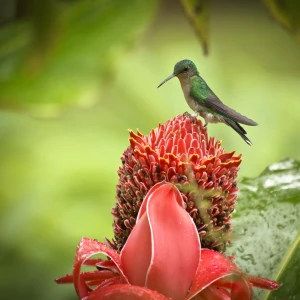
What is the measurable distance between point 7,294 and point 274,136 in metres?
0.39

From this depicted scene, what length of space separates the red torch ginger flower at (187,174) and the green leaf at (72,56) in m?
0.08

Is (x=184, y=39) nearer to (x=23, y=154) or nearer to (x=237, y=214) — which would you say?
(x=23, y=154)

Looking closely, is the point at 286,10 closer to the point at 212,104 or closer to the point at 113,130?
the point at 212,104

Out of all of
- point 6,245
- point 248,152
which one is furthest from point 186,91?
point 6,245

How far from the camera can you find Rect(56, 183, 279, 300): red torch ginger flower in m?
0.29

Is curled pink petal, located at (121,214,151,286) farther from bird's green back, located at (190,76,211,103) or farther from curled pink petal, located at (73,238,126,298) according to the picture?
bird's green back, located at (190,76,211,103)

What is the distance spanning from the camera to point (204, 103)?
0.40 m

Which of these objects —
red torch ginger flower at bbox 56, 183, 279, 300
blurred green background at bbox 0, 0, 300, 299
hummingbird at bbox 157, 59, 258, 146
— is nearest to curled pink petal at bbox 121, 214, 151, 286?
red torch ginger flower at bbox 56, 183, 279, 300

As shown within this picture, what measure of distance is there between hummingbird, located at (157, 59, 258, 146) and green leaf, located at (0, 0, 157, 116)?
13 cm

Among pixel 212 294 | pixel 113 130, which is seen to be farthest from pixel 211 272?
pixel 113 130

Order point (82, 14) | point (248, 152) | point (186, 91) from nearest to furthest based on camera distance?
point (82, 14) → point (186, 91) → point (248, 152)

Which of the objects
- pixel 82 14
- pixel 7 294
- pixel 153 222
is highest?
pixel 82 14

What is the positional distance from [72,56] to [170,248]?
11 centimetres

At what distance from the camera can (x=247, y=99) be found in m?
0.74
